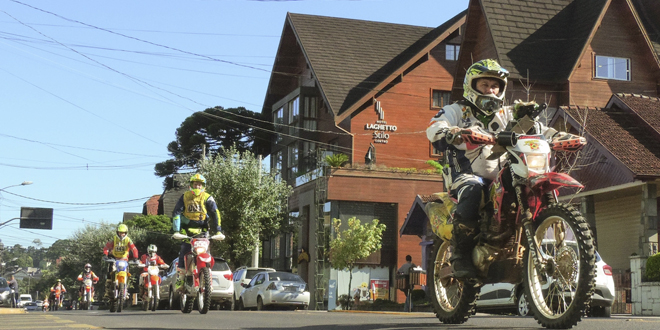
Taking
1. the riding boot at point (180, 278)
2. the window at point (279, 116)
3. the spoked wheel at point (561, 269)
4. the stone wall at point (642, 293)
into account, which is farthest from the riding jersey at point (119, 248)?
the window at point (279, 116)

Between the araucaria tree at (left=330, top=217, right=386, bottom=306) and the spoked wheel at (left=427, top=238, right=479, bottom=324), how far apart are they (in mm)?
33497

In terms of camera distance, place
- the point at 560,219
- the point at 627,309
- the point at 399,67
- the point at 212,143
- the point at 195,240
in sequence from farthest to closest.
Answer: the point at 212,143, the point at 399,67, the point at 627,309, the point at 195,240, the point at 560,219

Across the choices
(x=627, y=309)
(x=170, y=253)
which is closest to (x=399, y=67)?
(x=627, y=309)

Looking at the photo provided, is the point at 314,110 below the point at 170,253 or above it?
above

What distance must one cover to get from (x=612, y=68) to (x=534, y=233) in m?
32.9

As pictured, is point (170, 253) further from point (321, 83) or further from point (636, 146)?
point (636, 146)

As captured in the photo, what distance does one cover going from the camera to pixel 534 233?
694 centimetres

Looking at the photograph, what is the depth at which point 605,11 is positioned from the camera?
1454 inches

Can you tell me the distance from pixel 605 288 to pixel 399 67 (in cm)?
3239

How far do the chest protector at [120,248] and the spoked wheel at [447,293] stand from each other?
13002mm

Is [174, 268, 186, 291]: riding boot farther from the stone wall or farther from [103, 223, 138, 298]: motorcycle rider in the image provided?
the stone wall

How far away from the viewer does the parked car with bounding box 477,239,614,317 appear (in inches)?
643

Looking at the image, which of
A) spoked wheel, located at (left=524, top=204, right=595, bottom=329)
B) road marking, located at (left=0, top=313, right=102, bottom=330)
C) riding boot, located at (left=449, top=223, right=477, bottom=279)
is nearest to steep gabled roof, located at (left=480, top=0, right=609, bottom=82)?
road marking, located at (left=0, top=313, right=102, bottom=330)

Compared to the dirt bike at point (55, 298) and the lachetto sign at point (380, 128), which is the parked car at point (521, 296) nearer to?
the lachetto sign at point (380, 128)
